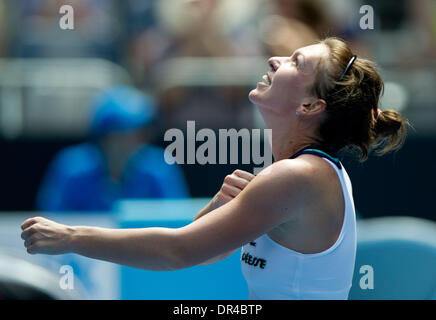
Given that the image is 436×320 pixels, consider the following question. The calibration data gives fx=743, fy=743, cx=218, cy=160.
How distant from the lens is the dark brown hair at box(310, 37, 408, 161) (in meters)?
2.06

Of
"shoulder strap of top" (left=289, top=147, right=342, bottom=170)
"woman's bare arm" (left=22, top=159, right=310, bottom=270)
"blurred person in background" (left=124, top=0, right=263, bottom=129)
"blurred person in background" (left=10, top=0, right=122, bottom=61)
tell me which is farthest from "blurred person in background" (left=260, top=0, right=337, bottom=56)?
"woman's bare arm" (left=22, top=159, right=310, bottom=270)

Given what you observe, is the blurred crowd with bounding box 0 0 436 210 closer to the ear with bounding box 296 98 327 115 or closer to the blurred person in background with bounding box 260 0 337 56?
the blurred person in background with bounding box 260 0 337 56

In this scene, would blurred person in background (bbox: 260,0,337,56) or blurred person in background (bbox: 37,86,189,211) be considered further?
blurred person in background (bbox: 37,86,189,211)

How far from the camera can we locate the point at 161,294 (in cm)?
321

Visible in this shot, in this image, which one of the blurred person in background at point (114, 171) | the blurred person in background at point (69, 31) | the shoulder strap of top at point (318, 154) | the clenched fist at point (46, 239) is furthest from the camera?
the blurred person in background at point (69, 31)

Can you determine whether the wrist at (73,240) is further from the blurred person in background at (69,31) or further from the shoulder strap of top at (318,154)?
the blurred person in background at (69,31)

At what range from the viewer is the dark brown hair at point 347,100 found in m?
2.06

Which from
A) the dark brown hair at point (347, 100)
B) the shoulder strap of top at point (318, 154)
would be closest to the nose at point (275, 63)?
the dark brown hair at point (347, 100)

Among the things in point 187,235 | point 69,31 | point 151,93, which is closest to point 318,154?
point 187,235

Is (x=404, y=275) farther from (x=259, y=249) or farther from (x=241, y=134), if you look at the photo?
(x=241, y=134)

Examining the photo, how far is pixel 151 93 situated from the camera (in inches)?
204

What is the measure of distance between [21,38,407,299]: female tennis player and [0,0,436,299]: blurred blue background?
221 centimetres

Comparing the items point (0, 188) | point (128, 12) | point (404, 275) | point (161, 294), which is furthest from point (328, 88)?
point (128, 12)

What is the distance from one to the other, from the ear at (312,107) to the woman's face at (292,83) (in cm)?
1
